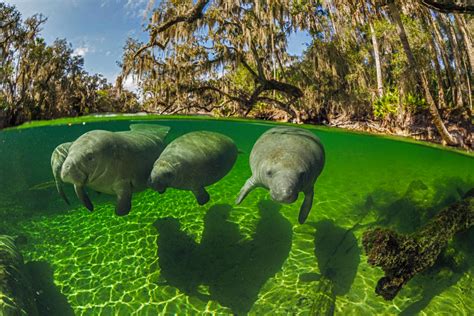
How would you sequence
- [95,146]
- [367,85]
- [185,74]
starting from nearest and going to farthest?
[95,146]
[367,85]
[185,74]

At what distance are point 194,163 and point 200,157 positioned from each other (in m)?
0.15

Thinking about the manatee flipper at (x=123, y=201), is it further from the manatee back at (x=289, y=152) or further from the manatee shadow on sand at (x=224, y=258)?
the manatee back at (x=289, y=152)

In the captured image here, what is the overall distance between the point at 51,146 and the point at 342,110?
72.8ft

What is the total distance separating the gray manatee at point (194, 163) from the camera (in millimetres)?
3709

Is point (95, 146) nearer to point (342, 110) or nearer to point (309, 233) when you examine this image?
point (309, 233)

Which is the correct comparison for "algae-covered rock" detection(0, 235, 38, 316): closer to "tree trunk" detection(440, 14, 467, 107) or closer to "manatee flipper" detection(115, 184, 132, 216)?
"manatee flipper" detection(115, 184, 132, 216)

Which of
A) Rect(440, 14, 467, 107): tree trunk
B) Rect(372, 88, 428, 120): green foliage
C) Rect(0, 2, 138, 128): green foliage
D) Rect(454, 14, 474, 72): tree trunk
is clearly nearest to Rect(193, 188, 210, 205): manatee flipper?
Rect(454, 14, 474, 72): tree trunk

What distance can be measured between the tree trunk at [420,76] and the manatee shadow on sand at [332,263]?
25.9 feet

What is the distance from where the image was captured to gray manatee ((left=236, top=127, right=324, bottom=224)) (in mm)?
3390

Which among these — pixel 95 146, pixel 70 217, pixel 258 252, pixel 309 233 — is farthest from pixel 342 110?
pixel 95 146

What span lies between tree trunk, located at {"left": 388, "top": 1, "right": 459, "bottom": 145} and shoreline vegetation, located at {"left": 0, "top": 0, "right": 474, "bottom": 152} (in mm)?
258

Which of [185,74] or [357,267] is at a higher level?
[185,74]

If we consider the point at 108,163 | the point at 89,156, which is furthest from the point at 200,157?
the point at 89,156

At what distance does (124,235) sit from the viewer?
269 inches
